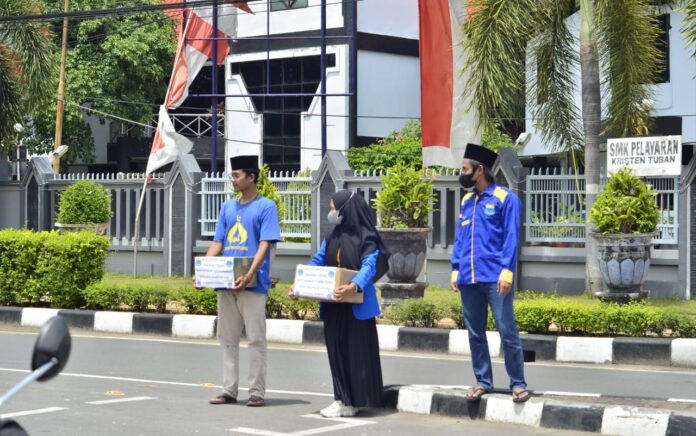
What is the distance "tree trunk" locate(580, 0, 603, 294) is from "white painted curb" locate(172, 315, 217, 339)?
199 inches

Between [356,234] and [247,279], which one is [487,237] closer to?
[356,234]

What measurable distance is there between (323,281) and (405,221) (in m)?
7.41

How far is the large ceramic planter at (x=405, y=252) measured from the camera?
15.2 metres

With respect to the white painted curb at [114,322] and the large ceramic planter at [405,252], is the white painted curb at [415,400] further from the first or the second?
the white painted curb at [114,322]

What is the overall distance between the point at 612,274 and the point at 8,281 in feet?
27.1

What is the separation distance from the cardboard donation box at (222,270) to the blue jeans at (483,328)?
5.43 ft

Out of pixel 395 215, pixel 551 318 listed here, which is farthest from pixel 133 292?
pixel 551 318

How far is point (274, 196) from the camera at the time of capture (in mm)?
17453

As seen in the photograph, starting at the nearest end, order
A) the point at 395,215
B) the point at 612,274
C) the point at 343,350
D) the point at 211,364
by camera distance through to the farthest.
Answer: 1. the point at 343,350
2. the point at 211,364
3. the point at 612,274
4. the point at 395,215

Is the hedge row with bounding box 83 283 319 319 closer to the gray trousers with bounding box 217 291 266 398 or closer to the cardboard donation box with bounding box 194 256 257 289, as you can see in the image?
the gray trousers with bounding box 217 291 266 398

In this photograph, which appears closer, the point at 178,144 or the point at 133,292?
the point at 133,292

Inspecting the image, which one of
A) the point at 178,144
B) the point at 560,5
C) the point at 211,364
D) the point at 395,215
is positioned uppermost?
the point at 560,5

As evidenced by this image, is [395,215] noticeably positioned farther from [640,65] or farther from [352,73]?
[352,73]

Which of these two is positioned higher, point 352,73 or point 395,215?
point 352,73
